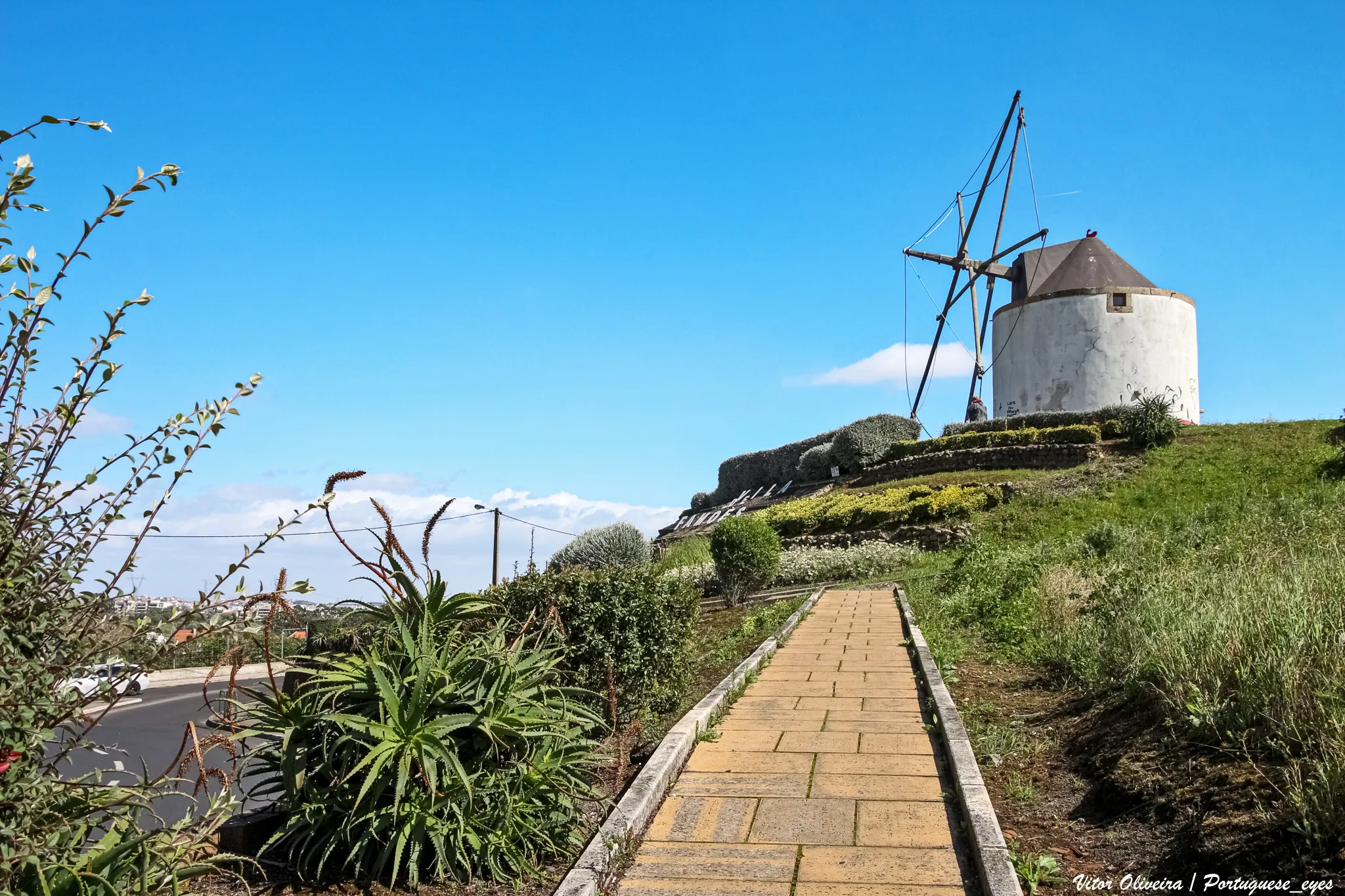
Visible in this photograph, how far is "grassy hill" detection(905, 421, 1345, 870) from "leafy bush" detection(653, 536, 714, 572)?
28.0ft

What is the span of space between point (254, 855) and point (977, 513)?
18438 mm

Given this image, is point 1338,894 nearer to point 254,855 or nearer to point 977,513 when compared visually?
point 254,855

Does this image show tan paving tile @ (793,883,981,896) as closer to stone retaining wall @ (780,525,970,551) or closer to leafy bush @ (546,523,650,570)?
leafy bush @ (546,523,650,570)

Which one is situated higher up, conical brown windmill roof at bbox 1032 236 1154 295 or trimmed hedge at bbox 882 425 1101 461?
conical brown windmill roof at bbox 1032 236 1154 295

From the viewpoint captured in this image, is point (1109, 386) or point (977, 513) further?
point (1109, 386)

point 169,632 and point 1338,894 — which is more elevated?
point 169,632

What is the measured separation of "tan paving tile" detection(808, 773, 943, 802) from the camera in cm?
507

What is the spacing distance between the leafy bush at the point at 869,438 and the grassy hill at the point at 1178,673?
17.1 meters

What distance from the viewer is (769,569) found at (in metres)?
15.9

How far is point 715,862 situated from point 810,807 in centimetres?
87

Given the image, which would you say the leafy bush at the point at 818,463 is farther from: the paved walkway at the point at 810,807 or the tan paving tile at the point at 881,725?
the tan paving tile at the point at 881,725

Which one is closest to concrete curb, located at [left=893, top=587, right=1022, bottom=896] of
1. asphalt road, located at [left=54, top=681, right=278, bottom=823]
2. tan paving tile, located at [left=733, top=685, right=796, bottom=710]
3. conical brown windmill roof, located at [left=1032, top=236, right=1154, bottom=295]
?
tan paving tile, located at [left=733, top=685, right=796, bottom=710]

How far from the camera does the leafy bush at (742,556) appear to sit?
15.5 meters

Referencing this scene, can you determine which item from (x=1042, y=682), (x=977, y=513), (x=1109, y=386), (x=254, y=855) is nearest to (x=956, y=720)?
(x=1042, y=682)
